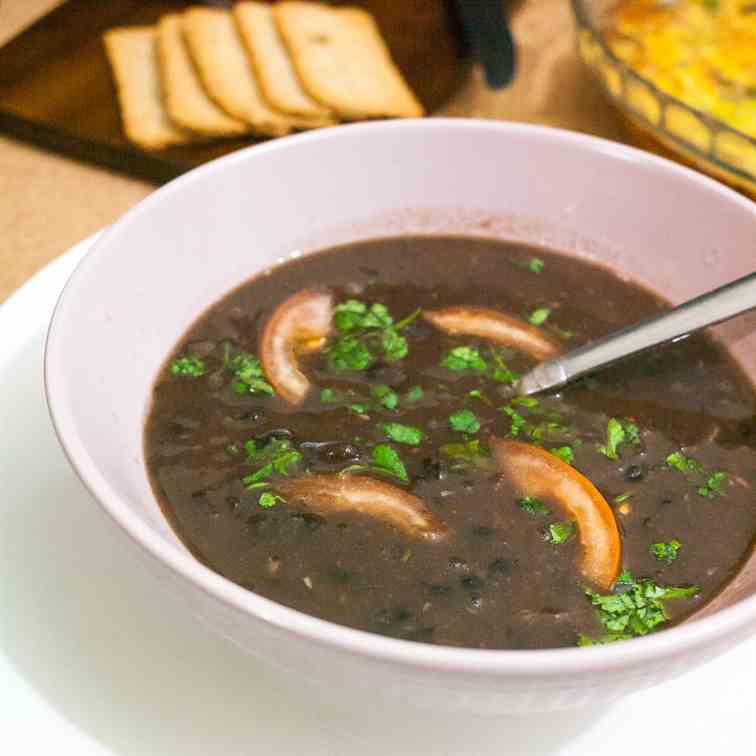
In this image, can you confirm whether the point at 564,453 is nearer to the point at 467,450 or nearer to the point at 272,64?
the point at 467,450

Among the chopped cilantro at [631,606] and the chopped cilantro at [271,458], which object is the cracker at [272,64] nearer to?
the chopped cilantro at [271,458]

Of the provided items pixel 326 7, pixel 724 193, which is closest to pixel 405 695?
pixel 724 193

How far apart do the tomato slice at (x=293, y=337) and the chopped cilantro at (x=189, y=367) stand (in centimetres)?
13

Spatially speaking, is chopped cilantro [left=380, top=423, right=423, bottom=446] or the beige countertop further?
the beige countertop

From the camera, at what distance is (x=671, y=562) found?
1.99 m

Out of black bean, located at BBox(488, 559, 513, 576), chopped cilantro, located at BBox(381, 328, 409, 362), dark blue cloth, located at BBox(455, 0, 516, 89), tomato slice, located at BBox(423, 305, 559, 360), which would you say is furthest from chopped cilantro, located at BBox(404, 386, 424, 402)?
dark blue cloth, located at BBox(455, 0, 516, 89)

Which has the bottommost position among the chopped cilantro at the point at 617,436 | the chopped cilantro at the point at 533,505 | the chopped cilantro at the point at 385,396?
the chopped cilantro at the point at 617,436

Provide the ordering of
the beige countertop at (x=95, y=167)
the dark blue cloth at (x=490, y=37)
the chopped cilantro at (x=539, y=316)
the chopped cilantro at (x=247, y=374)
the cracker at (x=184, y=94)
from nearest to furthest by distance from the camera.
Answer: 1. the chopped cilantro at (x=247, y=374)
2. the chopped cilantro at (x=539, y=316)
3. the beige countertop at (x=95, y=167)
4. the cracker at (x=184, y=94)
5. the dark blue cloth at (x=490, y=37)

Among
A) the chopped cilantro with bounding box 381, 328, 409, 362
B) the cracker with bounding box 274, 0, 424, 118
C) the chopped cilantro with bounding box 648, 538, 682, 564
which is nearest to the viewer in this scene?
the chopped cilantro with bounding box 648, 538, 682, 564

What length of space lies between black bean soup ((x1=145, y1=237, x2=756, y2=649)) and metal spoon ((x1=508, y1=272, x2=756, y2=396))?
51 mm

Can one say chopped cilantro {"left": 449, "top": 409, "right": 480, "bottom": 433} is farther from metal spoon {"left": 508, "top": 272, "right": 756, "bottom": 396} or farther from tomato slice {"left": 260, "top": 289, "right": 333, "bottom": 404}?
tomato slice {"left": 260, "top": 289, "right": 333, "bottom": 404}

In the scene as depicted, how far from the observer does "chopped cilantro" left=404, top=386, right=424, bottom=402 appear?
91.0 inches

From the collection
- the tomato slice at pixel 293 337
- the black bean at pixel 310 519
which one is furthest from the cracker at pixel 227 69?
the black bean at pixel 310 519

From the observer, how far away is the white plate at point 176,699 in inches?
70.2
